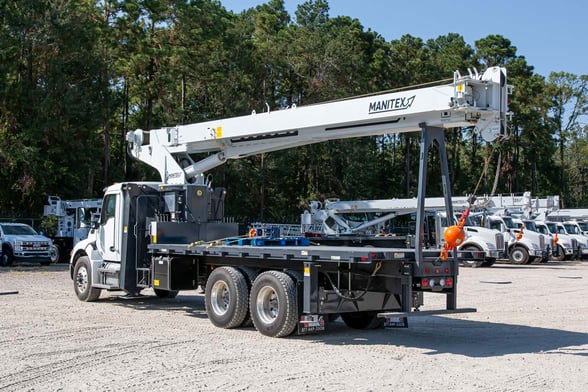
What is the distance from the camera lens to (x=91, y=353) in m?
9.68

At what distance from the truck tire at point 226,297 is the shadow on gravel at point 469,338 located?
1239 millimetres

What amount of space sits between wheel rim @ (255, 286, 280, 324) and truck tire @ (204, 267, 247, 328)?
468 mm

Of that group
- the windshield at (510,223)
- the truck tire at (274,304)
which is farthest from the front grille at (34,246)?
the windshield at (510,223)

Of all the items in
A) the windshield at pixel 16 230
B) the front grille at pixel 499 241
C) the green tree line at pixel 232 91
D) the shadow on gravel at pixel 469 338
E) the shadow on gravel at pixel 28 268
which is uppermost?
the green tree line at pixel 232 91

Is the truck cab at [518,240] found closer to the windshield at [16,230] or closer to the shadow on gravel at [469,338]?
the windshield at [16,230]

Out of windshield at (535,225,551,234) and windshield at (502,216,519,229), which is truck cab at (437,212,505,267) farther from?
windshield at (535,225,551,234)

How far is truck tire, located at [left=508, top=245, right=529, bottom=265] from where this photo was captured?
34906mm

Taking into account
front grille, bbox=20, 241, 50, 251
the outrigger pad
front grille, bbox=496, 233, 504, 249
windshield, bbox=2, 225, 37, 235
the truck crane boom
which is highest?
the truck crane boom

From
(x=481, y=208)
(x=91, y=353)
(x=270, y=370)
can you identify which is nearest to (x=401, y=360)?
(x=270, y=370)

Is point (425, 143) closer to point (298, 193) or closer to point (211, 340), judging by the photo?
point (211, 340)

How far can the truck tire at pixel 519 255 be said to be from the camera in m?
34.9

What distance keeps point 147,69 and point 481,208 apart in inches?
901

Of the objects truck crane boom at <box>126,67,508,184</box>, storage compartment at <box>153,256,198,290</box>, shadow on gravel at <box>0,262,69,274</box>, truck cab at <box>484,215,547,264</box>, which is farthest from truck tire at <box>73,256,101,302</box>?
truck cab at <box>484,215,547,264</box>

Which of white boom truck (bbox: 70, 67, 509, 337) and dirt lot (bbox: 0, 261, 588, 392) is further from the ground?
white boom truck (bbox: 70, 67, 509, 337)
